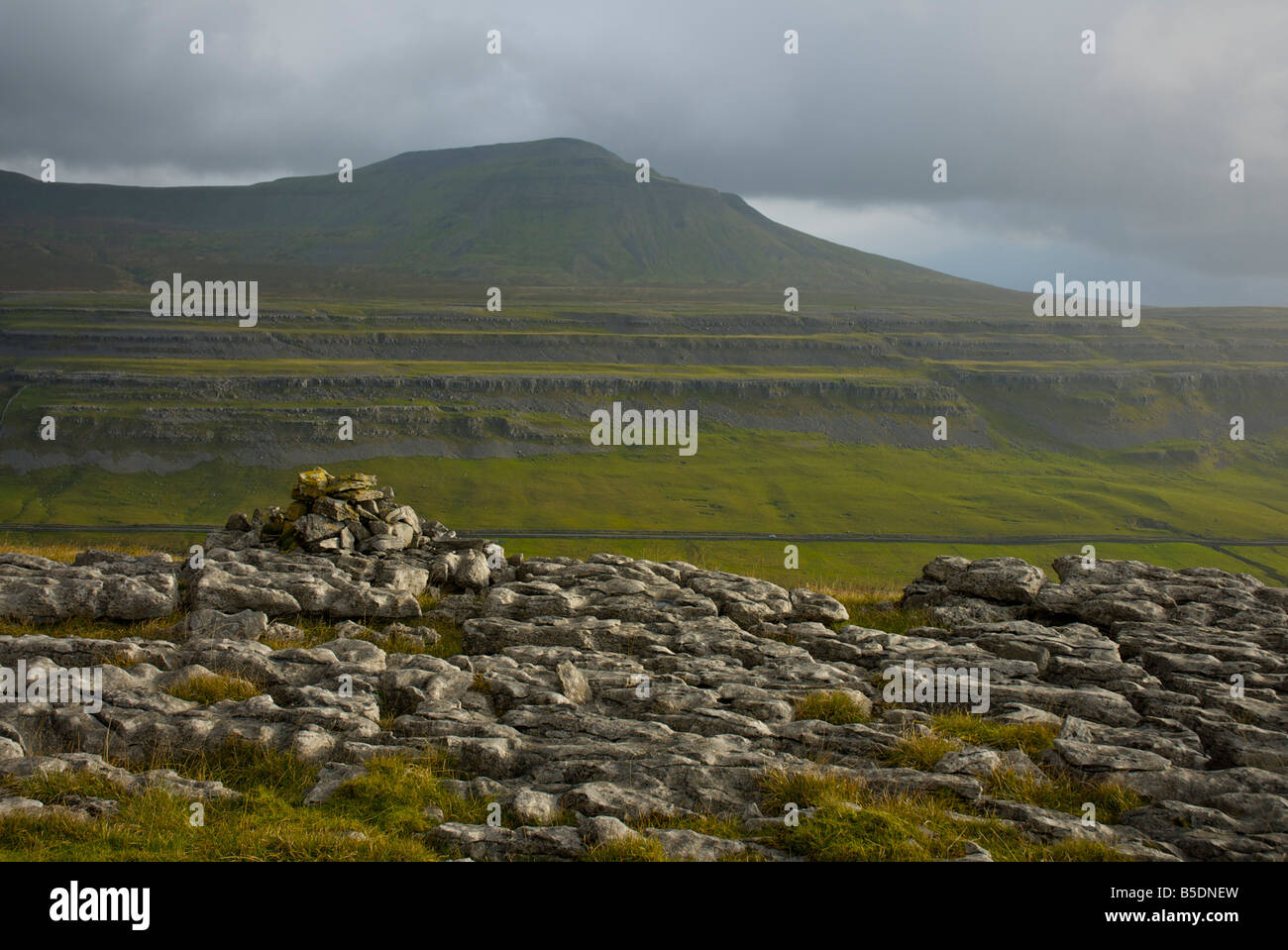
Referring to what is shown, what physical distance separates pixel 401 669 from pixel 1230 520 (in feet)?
537

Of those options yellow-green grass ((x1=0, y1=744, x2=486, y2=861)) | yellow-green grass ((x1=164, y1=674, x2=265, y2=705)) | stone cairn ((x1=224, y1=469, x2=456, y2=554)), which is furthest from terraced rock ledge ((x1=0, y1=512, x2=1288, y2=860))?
stone cairn ((x1=224, y1=469, x2=456, y2=554))

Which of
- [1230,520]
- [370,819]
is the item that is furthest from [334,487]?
[1230,520]

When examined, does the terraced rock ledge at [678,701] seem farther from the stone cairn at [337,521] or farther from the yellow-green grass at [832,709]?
the stone cairn at [337,521]

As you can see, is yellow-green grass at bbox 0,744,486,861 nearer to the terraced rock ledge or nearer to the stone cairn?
the terraced rock ledge

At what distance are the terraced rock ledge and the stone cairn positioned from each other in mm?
569

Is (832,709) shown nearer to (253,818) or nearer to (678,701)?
(678,701)

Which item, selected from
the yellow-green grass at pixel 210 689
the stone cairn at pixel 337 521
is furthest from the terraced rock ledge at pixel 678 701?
the stone cairn at pixel 337 521

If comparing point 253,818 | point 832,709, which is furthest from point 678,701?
point 253,818

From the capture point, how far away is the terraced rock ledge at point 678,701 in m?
13.3

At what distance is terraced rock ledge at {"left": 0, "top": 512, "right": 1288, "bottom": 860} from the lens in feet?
43.5

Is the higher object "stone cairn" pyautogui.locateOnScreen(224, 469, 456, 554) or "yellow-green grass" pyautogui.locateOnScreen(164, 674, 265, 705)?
"stone cairn" pyautogui.locateOnScreen(224, 469, 456, 554)

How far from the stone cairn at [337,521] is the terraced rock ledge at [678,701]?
0.57 metres

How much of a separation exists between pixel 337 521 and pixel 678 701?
49.2ft
